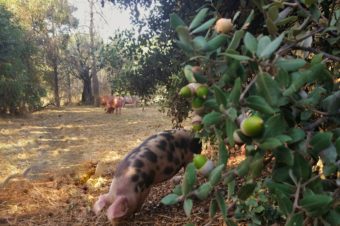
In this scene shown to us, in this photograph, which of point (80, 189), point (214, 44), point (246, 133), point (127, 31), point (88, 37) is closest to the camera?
point (246, 133)

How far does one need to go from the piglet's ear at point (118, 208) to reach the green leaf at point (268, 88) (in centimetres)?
233

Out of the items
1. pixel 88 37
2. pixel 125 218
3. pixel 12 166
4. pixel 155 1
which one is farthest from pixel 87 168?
pixel 88 37

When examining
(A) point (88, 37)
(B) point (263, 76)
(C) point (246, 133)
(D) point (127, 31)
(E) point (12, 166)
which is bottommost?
(E) point (12, 166)

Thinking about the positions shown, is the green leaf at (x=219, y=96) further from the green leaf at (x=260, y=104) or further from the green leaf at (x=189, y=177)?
the green leaf at (x=189, y=177)

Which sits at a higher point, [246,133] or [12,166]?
[246,133]

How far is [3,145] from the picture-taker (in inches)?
311

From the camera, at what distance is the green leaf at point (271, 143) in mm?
801

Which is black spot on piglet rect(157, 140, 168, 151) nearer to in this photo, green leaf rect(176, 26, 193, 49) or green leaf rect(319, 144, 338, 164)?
green leaf rect(176, 26, 193, 49)

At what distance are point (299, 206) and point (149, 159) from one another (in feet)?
8.89

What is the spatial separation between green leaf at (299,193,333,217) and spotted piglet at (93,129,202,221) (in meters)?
2.28

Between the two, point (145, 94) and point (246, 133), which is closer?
point (246, 133)

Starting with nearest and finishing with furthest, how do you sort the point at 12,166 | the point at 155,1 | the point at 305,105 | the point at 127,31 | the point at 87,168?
the point at 305,105, the point at 155,1, the point at 127,31, the point at 87,168, the point at 12,166

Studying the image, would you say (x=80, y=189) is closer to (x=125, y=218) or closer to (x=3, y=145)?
(x=125, y=218)

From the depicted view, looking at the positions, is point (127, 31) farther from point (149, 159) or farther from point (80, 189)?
point (80, 189)
